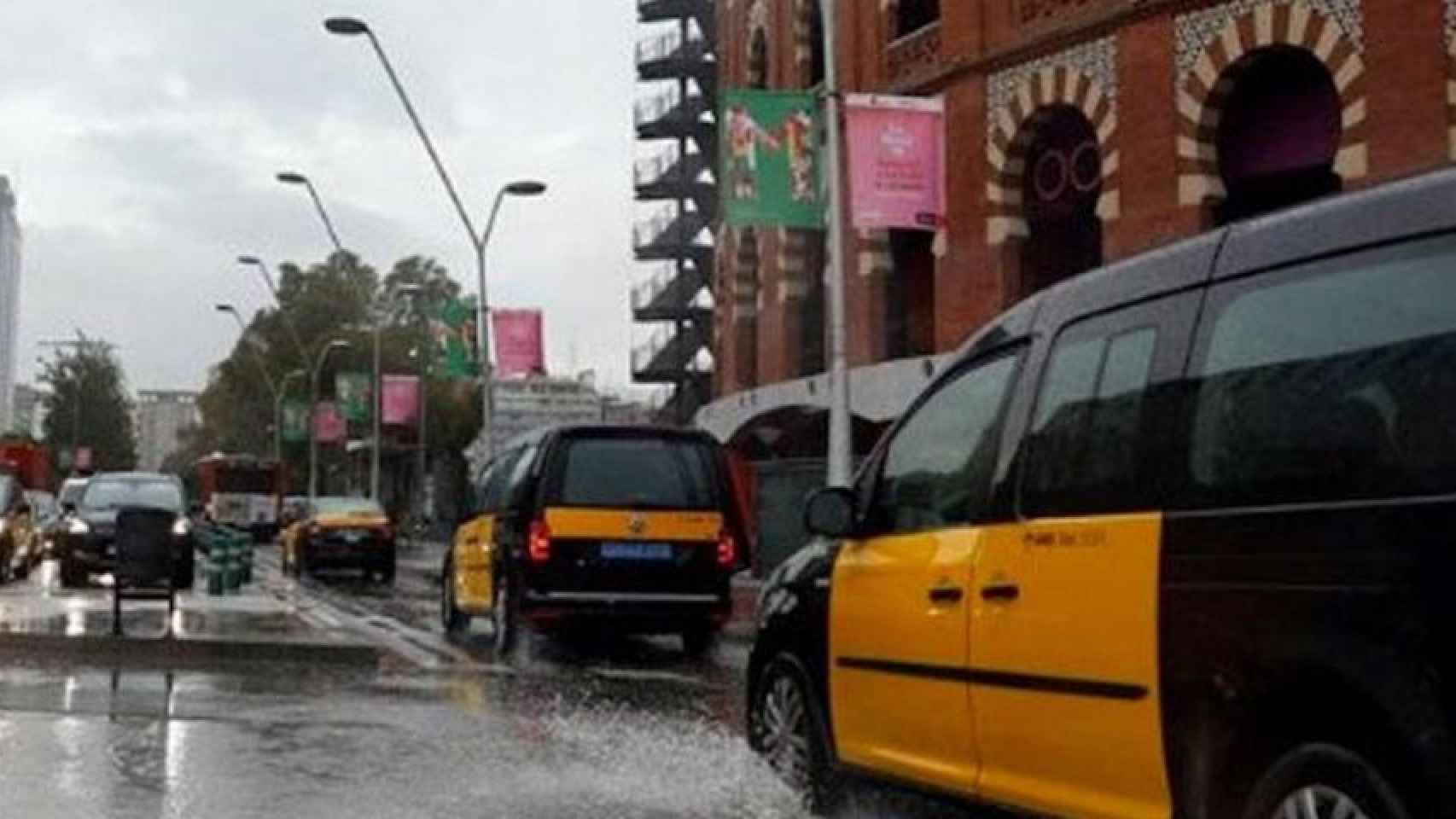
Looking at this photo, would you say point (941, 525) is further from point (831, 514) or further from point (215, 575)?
point (215, 575)

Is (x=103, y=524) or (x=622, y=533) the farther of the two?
(x=103, y=524)

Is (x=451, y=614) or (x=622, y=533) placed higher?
(x=622, y=533)

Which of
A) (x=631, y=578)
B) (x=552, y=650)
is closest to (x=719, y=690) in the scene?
(x=631, y=578)

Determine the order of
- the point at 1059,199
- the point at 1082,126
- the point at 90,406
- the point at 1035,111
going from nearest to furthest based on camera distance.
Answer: the point at 1082,126 < the point at 1035,111 < the point at 1059,199 < the point at 90,406

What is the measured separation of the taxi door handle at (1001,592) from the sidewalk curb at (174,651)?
361 inches

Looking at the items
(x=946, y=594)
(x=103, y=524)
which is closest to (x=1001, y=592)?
(x=946, y=594)

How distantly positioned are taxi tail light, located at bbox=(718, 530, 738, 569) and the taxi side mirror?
27.3 ft

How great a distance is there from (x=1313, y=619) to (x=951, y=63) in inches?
870

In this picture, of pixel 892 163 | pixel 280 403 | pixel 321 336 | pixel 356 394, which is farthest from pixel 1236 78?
pixel 321 336

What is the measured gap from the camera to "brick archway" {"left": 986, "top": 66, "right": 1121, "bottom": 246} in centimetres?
2312

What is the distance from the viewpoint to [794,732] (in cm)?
791

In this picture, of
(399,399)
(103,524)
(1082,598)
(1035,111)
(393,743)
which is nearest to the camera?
(1082,598)

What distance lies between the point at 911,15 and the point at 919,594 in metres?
23.2

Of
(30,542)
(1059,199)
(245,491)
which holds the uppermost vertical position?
(1059,199)
